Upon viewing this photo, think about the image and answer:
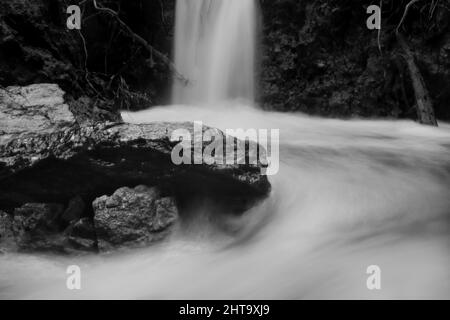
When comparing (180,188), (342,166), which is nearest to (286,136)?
(342,166)

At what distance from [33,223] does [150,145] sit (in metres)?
1.19

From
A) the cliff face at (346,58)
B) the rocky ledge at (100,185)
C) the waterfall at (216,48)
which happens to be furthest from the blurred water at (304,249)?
the waterfall at (216,48)

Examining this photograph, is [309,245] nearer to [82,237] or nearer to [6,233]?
[82,237]

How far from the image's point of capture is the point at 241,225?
3.46m

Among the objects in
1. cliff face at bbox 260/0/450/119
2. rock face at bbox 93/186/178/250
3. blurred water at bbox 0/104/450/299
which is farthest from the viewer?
cliff face at bbox 260/0/450/119

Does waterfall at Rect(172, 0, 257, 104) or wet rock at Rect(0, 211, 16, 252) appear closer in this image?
wet rock at Rect(0, 211, 16, 252)

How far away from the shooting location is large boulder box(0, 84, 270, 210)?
331cm

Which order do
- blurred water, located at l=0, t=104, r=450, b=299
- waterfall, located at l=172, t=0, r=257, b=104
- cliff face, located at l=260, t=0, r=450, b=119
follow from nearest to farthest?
blurred water, located at l=0, t=104, r=450, b=299
cliff face, located at l=260, t=0, r=450, b=119
waterfall, located at l=172, t=0, r=257, b=104

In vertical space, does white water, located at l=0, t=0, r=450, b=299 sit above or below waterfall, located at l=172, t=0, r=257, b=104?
below

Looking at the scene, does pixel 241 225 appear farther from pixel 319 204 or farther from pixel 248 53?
pixel 248 53

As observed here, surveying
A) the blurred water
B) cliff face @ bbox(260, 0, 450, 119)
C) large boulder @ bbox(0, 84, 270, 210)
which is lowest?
the blurred water

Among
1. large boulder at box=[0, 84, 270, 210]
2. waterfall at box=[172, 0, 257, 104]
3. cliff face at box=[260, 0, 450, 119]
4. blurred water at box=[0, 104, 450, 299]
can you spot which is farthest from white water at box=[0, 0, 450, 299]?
waterfall at box=[172, 0, 257, 104]

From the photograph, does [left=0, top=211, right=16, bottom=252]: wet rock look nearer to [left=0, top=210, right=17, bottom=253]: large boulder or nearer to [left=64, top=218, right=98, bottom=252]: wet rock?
[left=0, top=210, right=17, bottom=253]: large boulder

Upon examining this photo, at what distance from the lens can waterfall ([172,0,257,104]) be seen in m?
7.31
